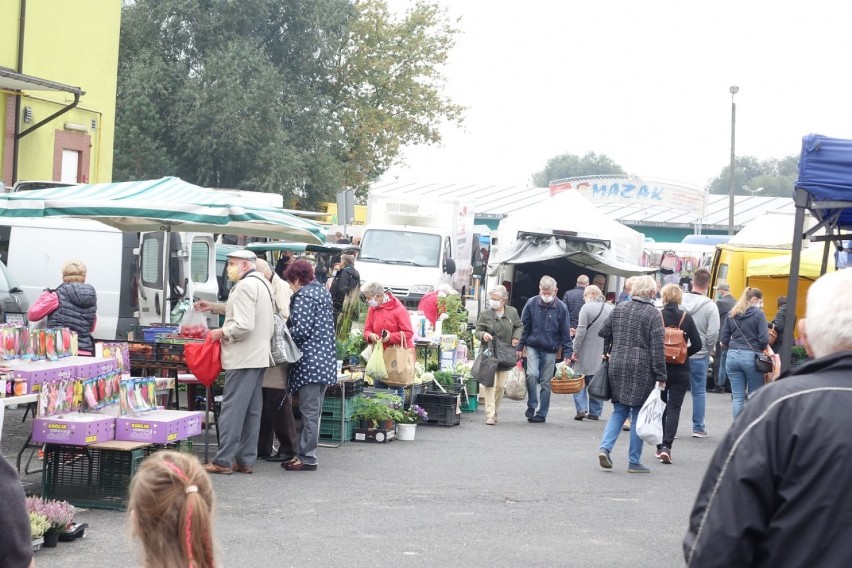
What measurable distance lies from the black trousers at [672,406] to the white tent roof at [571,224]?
12.3 metres

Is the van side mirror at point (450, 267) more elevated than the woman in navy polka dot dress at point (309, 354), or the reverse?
the van side mirror at point (450, 267)

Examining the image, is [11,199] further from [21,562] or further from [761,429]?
[761,429]

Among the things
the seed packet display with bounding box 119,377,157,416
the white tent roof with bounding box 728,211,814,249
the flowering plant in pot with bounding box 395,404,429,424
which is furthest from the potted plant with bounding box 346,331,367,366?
the white tent roof with bounding box 728,211,814,249

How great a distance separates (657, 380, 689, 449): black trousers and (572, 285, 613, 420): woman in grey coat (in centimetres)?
353

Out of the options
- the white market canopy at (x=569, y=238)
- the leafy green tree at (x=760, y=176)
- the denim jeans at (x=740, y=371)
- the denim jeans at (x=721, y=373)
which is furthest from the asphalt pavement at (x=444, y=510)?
the leafy green tree at (x=760, y=176)

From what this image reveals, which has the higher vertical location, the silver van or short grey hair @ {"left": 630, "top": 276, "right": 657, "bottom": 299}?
short grey hair @ {"left": 630, "top": 276, "right": 657, "bottom": 299}

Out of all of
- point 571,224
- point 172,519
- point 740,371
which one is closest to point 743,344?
point 740,371

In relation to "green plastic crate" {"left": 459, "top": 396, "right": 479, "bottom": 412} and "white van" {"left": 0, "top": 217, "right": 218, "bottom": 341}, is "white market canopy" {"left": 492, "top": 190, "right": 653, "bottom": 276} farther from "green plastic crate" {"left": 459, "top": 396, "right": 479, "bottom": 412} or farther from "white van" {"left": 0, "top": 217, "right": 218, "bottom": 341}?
"white van" {"left": 0, "top": 217, "right": 218, "bottom": 341}

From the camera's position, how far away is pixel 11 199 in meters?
12.1

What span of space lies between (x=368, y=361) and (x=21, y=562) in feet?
34.8

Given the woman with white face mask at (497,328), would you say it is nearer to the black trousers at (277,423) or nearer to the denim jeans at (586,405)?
the denim jeans at (586,405)

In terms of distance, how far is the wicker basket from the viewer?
1677 cm

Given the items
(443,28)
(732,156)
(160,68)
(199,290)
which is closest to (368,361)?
(199,290)

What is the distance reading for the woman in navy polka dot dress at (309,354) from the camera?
1110cm
